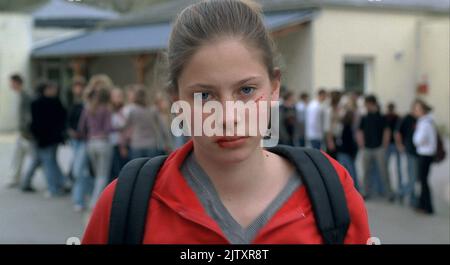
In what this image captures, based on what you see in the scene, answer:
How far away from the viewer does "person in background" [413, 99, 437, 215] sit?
6066 millimetres

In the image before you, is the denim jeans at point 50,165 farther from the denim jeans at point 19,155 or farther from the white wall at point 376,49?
the white wall at point 376,49

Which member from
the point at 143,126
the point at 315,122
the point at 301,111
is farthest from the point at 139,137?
the point at 301,111

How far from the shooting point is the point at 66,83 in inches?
751

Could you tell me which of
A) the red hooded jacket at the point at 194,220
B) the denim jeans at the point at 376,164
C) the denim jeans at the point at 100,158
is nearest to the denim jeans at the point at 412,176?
the denim jeans at the point at 376,164

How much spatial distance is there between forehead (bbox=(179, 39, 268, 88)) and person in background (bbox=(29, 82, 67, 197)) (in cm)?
589

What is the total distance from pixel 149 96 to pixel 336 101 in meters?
2.60

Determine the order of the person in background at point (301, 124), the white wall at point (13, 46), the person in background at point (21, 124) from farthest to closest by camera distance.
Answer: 1. the white wall at point (13, 46)
2. the person in background at point (301, 124)
3. the person in background at point (21, 124)

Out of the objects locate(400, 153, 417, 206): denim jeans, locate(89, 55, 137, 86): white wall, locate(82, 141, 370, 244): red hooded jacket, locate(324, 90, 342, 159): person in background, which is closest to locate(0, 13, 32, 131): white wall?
→ locate(89, 55, 137, 86): white wall

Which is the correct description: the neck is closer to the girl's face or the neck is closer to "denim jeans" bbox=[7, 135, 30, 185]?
the girl's face

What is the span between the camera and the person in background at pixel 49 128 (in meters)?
6.75

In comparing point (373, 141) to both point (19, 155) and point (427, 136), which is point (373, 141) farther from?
point (19, 155)

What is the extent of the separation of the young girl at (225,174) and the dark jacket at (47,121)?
5776 millimetres
